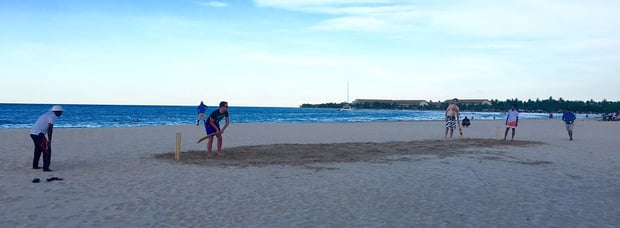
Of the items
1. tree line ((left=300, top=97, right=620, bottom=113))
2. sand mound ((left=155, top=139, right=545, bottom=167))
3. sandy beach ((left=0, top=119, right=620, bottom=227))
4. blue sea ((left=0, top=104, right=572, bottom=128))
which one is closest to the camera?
sandy beach ((left=0, top=119, right=620, bottom=227))

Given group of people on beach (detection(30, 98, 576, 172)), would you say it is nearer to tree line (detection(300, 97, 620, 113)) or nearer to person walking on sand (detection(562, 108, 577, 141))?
person walking on sand (detection(562, 108, 577, 141))

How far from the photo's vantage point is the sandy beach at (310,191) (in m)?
5.77

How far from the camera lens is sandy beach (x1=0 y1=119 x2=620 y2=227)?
227 inches

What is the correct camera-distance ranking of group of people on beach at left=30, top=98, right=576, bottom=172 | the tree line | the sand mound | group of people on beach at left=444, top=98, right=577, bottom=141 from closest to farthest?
group of people on beach at left=30, top=98, right=576, bottom=172 < the sand mound < group of people on beach at left=444, top=98, right=577, bottom=141 < the tree line

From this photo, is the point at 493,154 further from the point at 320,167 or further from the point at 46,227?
the point at 46,227

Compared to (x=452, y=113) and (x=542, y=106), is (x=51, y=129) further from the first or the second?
(x=542, y=106)

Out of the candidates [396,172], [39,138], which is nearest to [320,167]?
[396,172]

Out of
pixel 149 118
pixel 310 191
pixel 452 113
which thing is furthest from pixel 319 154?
pixel 149 118

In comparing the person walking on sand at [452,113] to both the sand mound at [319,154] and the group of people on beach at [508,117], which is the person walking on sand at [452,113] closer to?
the group of people on beach at [508,117]

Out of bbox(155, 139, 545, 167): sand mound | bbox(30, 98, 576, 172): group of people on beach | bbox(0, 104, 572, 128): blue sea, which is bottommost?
bbox(0, 104, 572, 128): blue sea

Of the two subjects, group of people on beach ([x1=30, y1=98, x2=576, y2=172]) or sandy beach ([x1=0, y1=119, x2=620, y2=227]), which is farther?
group of people on beach ([x1=30, y1=98, x2=576, y2=172])

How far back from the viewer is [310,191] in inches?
298

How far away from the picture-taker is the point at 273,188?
7805 mm

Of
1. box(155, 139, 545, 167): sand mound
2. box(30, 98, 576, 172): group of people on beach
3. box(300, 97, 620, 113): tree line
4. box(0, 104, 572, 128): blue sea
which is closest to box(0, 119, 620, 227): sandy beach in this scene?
box(155, 139, 545, 167): sand mound
